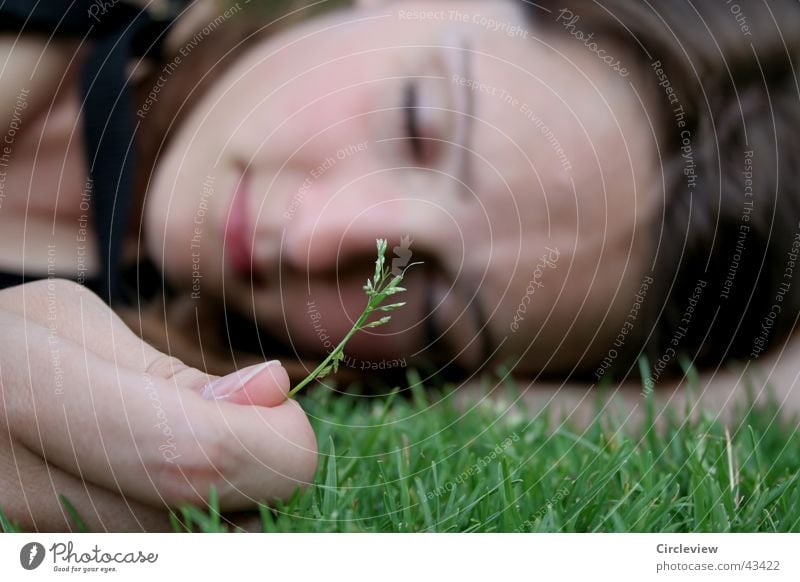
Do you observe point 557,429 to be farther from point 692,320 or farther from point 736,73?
point 736,73

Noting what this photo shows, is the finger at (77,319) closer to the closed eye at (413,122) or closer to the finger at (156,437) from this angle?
the finger at (156,437)

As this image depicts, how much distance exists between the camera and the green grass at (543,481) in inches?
16.3

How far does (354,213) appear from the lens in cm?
63

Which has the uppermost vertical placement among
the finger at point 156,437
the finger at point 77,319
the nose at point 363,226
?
the nose at point 363,226

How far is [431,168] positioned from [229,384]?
13.1 inches

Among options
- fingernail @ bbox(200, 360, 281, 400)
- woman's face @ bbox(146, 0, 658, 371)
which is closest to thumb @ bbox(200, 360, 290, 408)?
fingernail @ bbox(200, 360, 281, 400)

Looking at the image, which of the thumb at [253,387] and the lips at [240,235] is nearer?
the thumb at [253,387]

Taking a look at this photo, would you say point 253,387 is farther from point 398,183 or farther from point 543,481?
point 398,183

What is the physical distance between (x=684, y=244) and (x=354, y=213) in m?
0.28

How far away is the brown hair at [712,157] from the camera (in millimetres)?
661
